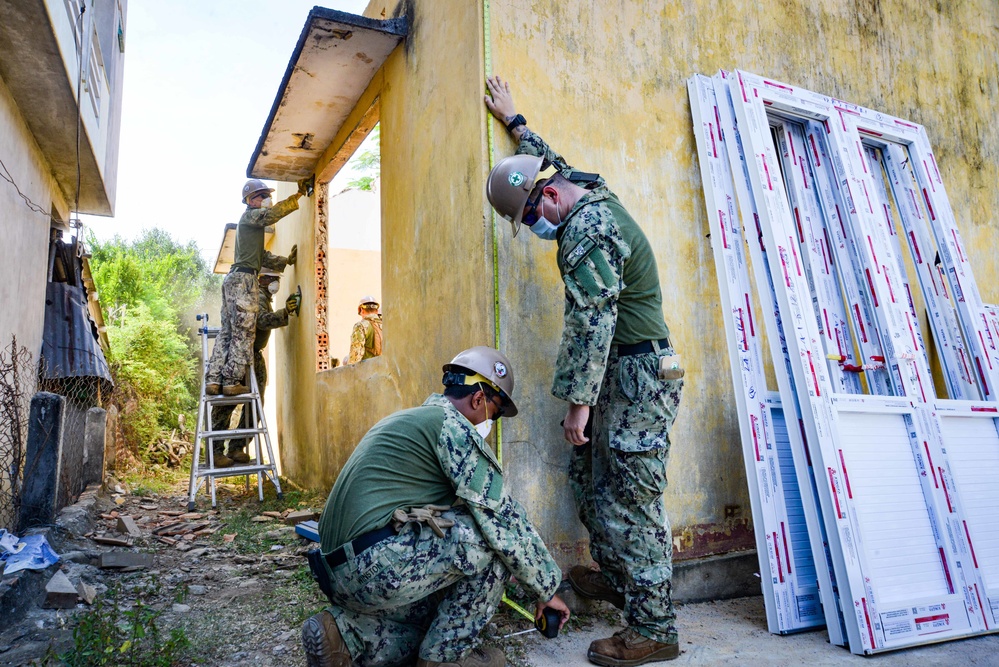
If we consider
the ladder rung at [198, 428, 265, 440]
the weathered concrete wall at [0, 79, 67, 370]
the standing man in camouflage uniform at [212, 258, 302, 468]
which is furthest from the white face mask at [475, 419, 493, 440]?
the standing man in camouflage uniform at [212, 258, 302, 468]

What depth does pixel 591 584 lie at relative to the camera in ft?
9.87

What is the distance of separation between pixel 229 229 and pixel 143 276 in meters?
8.53

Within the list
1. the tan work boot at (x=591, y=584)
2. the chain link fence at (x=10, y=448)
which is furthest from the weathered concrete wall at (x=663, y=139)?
the chain link fence at (x=10, y=448)

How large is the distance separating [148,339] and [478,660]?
1226 centimetres

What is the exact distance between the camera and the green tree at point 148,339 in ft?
34.5

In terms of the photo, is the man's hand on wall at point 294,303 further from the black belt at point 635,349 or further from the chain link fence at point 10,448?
the black belt at point 635,349

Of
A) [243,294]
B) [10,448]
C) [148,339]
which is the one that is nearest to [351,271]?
[148,339]

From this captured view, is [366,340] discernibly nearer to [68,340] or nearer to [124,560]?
[68,340]

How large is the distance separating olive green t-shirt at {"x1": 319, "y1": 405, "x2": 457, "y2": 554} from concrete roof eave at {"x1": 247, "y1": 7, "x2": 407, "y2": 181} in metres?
2.89

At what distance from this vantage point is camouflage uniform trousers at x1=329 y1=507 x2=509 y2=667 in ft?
7.52

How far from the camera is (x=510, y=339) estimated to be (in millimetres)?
3127

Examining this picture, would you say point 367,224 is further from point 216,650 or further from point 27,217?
point 216,650

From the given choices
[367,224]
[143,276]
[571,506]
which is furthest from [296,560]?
[143,276]

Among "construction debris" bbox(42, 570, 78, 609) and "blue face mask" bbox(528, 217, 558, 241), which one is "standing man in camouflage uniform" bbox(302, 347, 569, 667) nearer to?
"blue face mask" bbox(528, 217, 558, 241)
